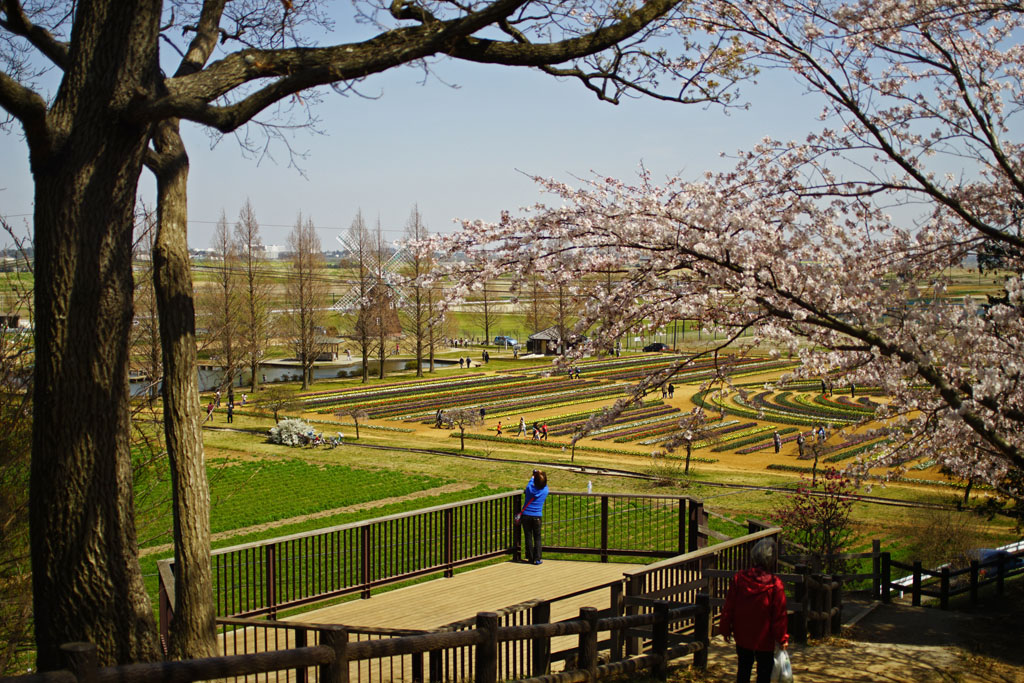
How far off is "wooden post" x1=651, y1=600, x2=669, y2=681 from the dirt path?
38.3 ft

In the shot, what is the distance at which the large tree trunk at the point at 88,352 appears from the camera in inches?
183

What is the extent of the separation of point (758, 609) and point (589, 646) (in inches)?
53.7

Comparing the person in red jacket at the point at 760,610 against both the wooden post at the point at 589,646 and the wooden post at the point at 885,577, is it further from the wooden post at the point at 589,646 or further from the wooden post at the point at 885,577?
the wooden post at the point at 885,577

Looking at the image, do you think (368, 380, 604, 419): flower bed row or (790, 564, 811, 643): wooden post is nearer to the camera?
(790, 564, 811, 643): wooden post

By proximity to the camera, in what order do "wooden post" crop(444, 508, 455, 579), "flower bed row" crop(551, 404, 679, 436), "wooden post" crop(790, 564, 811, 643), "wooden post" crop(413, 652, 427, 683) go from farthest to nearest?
"flower bed row" crop(551, 404, 679, 436), "wooden post" crop(444, 508, 455, 579), "wooden post" crop(790, 564, 811, 643), "wooden post" crop(413, 652, 427, 683)

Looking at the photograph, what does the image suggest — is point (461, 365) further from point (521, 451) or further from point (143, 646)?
point (143, 646)

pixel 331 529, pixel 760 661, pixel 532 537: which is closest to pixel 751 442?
pixel 532 537

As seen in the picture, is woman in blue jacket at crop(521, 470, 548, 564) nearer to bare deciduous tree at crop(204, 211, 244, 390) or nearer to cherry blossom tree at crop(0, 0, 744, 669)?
cherry blossom tree at crop(0, 0, 744, 669)

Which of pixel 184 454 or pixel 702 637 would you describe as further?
pixel 702 637

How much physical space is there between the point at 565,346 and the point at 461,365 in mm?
61477

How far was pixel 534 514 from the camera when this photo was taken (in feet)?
35.6

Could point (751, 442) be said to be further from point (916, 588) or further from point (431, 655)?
point (431, 655)

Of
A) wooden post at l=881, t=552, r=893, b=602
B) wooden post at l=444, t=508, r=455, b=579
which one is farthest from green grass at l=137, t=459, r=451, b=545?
wooden post at l=881, t=552, r=893, b=602

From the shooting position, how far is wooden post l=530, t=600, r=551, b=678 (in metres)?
6.67
